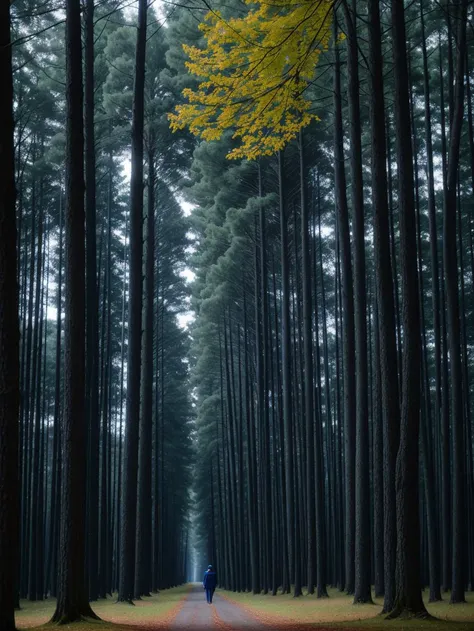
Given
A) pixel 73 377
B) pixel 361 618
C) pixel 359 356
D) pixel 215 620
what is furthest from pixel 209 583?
pixel 73 377

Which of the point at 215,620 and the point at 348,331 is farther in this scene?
the point at 348,331

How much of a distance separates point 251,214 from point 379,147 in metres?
14.8

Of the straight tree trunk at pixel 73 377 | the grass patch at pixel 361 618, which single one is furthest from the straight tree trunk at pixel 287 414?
the straight tree trunk at pixel 73 377

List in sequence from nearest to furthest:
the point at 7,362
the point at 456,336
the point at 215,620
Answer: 1. the point at 7,362
2. the point at 215,620
3. the point at 456,336

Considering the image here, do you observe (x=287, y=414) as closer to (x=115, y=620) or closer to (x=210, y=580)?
(x=210, y=580)

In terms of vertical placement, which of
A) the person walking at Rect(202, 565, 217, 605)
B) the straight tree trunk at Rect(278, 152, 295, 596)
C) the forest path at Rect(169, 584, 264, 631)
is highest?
the straight tree trunk at Rect(278, 152, 295, 596)

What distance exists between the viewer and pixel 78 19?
38.7 ft

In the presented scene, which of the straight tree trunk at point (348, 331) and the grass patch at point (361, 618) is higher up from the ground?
the straight tree trunk at point (348, 331)

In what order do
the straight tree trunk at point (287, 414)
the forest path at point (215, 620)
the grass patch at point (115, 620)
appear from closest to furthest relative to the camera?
the grass patch at point (115, 620) < the forest path at point (215, 620) < the straight tree trunk at point (287, 414)

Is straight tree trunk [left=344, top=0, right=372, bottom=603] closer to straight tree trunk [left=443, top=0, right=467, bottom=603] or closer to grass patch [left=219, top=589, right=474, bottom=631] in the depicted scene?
grass patch [left=219, top=589, right=474, bottom=631]

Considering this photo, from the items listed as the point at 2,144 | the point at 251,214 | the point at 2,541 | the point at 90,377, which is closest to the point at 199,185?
the point at 251,214

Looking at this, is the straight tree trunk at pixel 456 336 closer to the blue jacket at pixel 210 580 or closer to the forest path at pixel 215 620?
the forest path at pixel 215 620

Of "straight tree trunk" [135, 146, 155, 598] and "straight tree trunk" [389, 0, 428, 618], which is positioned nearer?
"straight tree trunk" [389, 0, 428, 618]

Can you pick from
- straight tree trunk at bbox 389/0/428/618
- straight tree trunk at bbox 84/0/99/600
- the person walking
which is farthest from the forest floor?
the person walking
